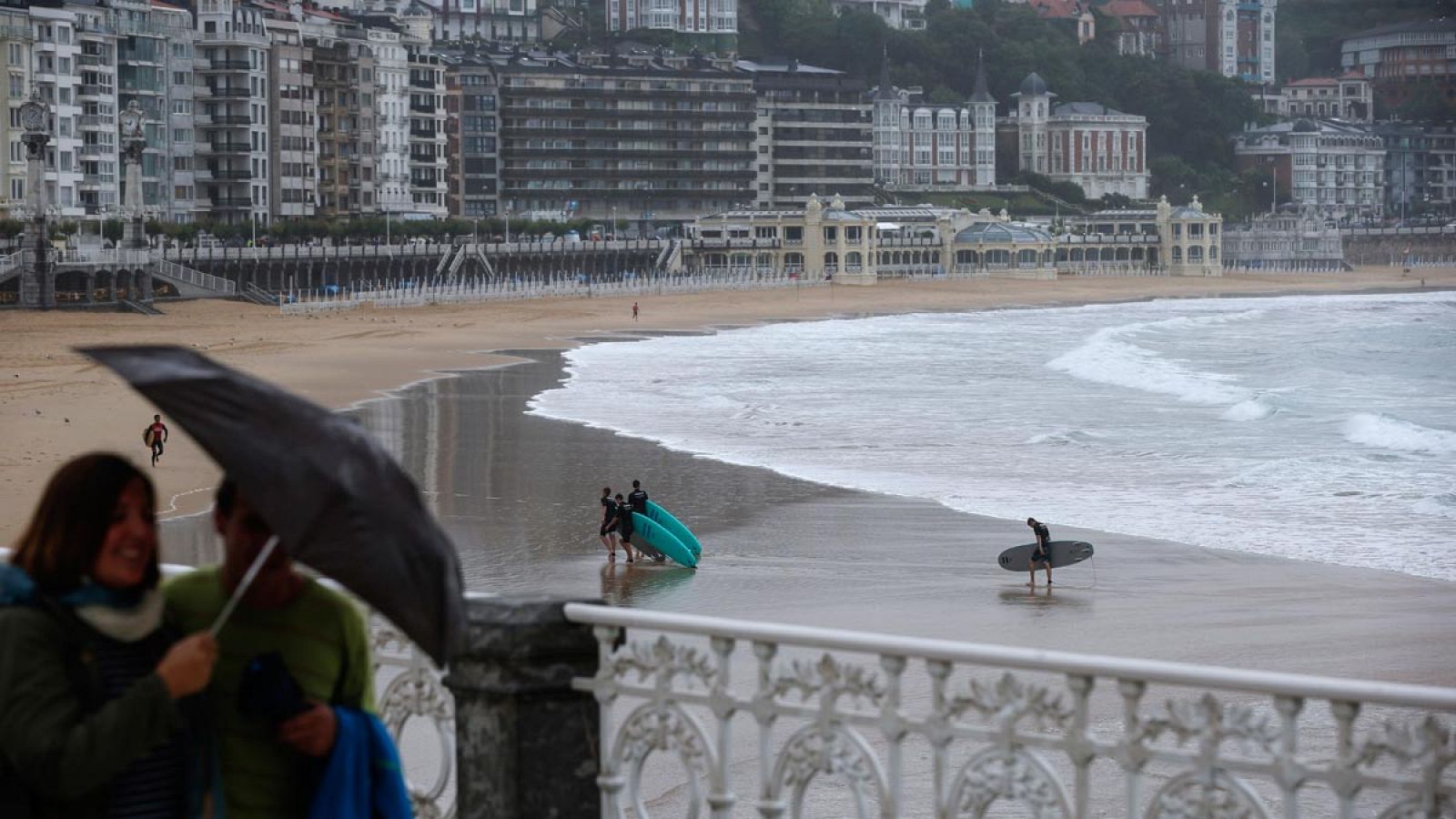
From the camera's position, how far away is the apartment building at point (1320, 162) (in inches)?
7195

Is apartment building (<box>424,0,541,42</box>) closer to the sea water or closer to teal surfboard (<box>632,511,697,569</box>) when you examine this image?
the sea water

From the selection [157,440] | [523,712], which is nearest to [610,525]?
[157,440]

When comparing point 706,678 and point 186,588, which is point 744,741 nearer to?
point 706,678

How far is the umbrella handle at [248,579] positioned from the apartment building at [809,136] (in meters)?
→ 143

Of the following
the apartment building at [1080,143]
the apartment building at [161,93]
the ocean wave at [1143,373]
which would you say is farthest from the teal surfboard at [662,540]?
the apartment building at [1080,143]

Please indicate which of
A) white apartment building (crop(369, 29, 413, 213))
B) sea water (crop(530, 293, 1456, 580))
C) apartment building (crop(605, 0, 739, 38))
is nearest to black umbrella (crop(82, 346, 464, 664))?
sea water (crop(530, 293, 1456, 580))

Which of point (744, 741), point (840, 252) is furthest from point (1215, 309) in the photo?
point (744, 741)

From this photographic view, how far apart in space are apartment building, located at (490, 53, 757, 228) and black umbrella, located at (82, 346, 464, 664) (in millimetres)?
131505

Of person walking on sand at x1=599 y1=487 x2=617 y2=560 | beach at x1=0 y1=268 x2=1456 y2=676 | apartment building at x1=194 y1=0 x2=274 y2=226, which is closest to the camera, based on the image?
beach at x1=0 y1=268 x2=1456 y2=676

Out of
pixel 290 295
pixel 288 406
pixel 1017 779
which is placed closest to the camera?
pixel 288 406

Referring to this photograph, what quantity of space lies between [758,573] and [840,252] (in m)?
102

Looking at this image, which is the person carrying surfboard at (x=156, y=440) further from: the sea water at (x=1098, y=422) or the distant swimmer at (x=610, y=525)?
the distant swimmer at (x=610, y=525)

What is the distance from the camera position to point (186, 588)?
4.44 m

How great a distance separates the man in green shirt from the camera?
4.35m
